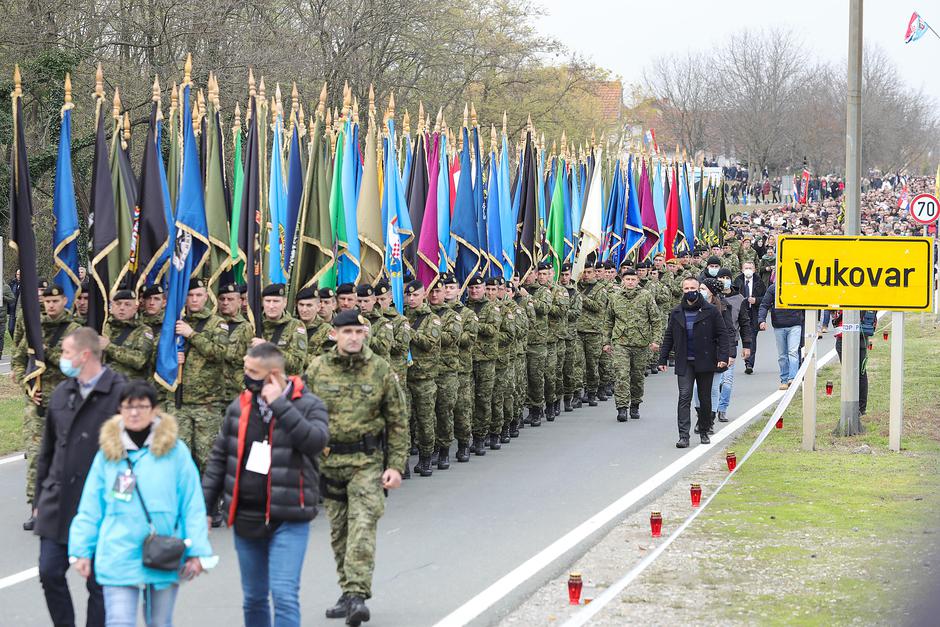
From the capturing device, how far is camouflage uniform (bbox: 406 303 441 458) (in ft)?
45.4

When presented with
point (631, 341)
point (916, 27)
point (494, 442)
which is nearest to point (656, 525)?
point (494, 442)

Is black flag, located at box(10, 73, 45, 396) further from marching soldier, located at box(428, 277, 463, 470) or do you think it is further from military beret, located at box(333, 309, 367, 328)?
marching soldier, located at box(428, 277, 463, 470)

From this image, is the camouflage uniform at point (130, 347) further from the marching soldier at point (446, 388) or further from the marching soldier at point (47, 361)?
the marching soldier at point (446, 388)

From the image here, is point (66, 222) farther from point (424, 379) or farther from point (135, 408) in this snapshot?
point (135, 408)

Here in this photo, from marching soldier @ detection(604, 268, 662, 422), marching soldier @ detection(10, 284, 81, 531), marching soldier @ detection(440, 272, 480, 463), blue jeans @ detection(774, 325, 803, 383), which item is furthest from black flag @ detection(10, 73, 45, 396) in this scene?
blue jeans @ detection(774, 325, 803, 383)

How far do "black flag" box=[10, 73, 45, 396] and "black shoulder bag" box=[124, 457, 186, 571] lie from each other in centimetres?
472

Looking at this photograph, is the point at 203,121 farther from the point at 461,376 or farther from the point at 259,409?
the point at 259,409

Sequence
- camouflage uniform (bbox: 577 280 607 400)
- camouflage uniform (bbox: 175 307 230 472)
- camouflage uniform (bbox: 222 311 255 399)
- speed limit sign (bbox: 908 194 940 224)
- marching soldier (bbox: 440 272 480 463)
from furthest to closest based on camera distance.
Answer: speed limit sign (bbox: 908 194 940 224)
camouflage uniform (bbox: 577 280 607 400)
marching soldier (bbox: 440 272 480 463)
camouflage uniform (bbox: 222 311 255 399)
camouflage uniform (bbox: 175 307 230 472)

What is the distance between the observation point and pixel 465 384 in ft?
49.0

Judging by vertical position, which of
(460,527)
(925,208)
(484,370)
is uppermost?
(925,208)

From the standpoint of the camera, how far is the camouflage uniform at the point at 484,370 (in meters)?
15.5

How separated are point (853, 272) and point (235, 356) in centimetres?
663

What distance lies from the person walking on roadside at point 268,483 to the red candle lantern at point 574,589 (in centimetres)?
208

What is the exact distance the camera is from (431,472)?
13.9 m
